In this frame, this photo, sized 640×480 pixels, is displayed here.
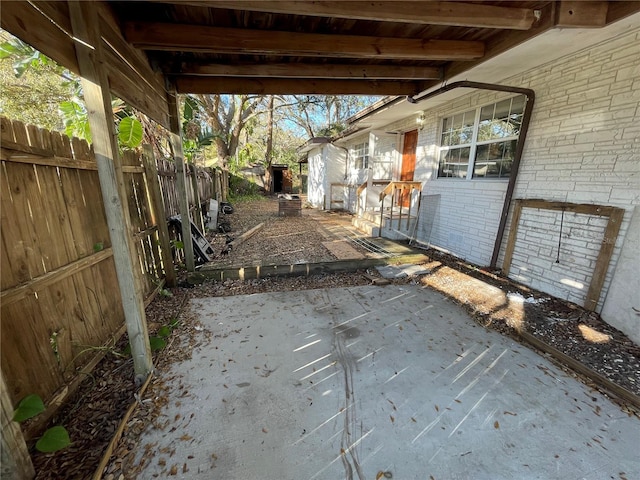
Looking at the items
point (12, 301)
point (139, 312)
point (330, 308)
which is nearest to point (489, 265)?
point (330, 308)

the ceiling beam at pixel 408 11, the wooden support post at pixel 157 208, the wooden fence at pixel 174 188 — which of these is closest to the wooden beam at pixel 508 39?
the ceiling beam at pixel 408 11

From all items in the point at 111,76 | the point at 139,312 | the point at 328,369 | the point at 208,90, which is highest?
the point at 208,90

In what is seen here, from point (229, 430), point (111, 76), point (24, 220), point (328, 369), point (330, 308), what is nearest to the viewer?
point (24, 220)

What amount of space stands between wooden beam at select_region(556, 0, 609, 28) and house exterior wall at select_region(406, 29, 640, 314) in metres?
0.81

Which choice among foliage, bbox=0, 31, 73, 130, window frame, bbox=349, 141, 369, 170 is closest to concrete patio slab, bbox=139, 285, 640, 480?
window frame, bbox=349, 141, 369, 170

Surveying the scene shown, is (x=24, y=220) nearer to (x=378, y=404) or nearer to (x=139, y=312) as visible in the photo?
(x=139, y=312)

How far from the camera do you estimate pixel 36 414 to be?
153 centimetres

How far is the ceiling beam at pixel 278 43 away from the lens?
97.2 inches

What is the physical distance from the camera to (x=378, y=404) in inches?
82.5

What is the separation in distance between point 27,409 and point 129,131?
13.4ft

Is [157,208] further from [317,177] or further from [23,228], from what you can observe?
[317,177]

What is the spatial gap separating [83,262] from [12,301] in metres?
0.67

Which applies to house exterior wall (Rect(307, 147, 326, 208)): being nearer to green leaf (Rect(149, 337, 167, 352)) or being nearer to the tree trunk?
the tree trunk

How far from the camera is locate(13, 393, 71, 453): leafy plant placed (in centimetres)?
142
